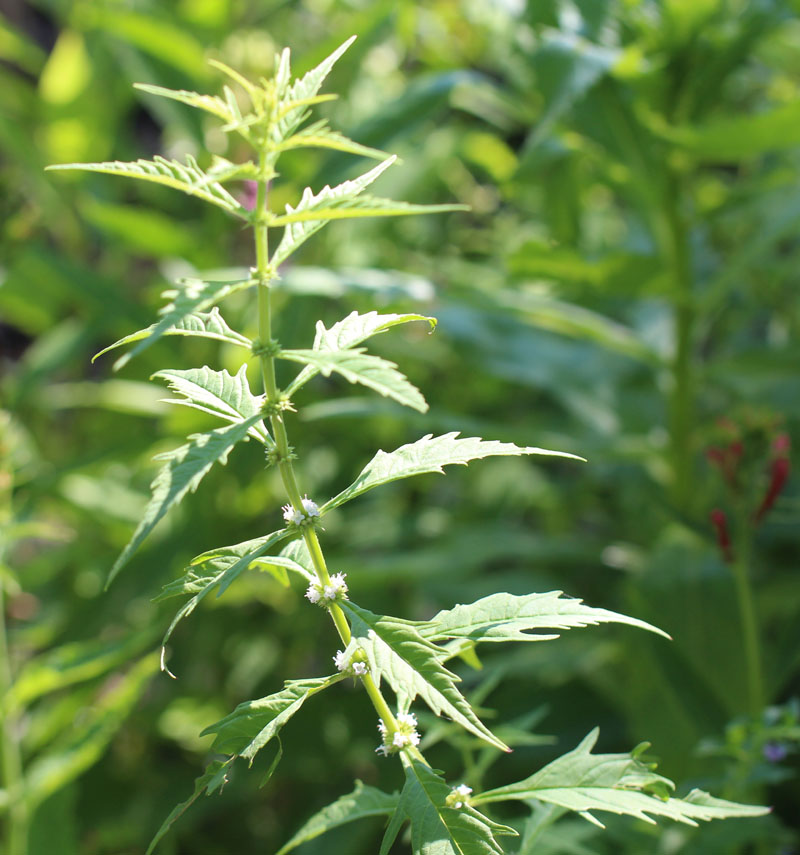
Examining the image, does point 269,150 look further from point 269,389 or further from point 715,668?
point 715,668

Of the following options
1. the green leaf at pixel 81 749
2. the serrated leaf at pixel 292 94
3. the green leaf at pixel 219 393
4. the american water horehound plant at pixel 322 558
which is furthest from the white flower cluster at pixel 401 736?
the green leaf at pixel 81 749

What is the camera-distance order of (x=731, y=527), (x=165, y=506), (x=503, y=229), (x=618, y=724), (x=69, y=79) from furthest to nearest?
(x=503, y=229) → (x=69, y=79) → (x=618, y=724) → (x=731, y=527) → (x=165, y=506)

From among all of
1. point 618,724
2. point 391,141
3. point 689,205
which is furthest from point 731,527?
point 391,141

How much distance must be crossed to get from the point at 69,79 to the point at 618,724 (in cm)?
123

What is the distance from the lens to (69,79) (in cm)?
141

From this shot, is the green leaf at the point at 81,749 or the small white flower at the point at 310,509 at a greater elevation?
the small white flower at the point at 310,509

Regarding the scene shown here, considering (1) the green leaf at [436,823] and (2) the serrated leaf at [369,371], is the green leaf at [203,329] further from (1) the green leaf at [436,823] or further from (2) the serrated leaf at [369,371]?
(1) the green leaf at [436,823]

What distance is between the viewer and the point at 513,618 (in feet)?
1.15

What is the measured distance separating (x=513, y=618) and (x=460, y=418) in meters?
0.61

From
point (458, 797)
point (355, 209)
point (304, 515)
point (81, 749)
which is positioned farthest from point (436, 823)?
point (81, 749)

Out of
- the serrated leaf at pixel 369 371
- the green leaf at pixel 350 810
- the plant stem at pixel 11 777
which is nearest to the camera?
the serrated leaf at pixel 369 371

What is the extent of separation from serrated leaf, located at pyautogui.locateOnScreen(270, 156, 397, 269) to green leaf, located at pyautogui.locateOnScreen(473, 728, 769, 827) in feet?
0.78

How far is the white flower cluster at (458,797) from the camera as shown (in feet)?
1.16

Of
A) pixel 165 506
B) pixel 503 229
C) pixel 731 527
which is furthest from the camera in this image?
pixel 503 229
